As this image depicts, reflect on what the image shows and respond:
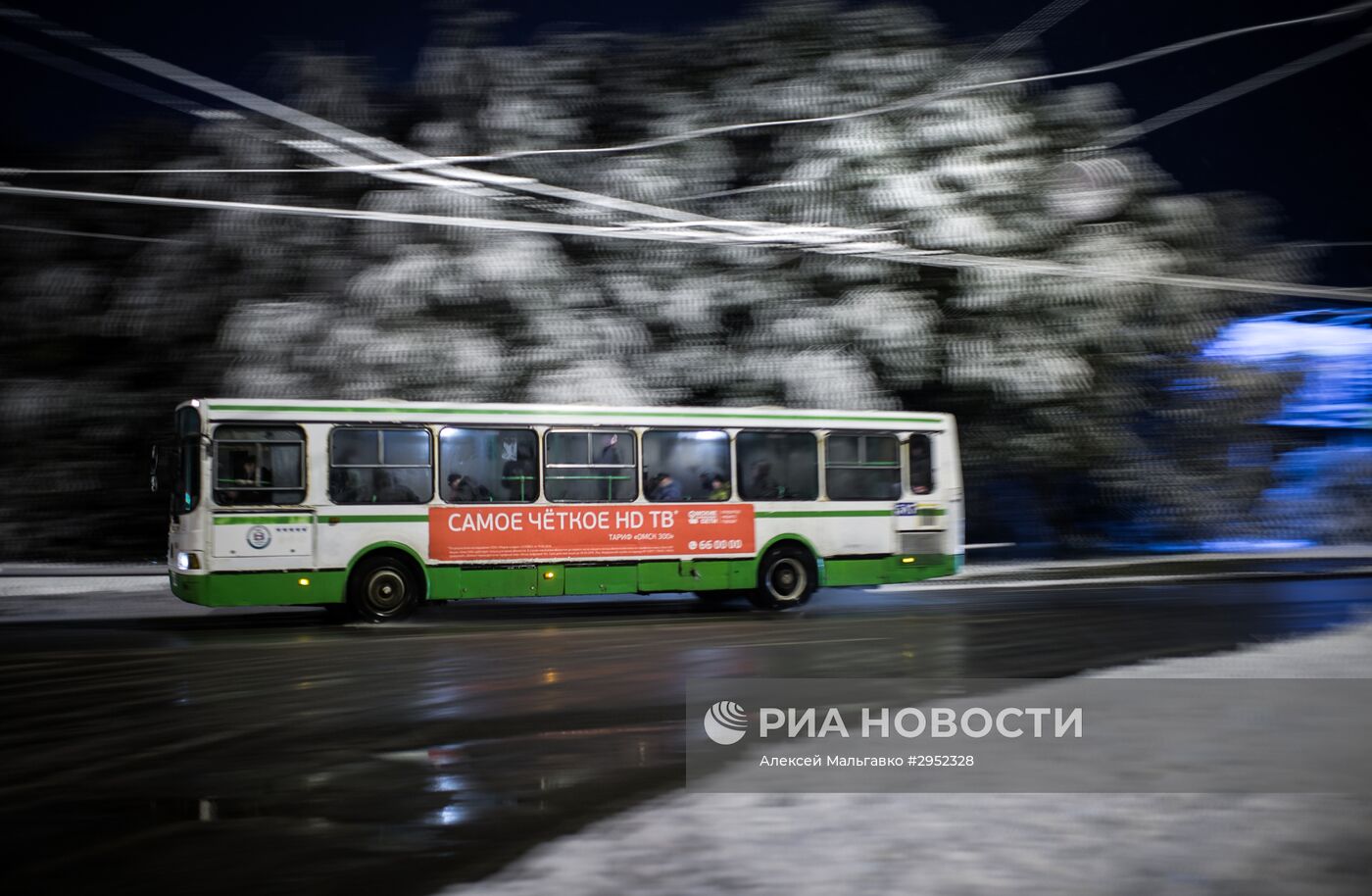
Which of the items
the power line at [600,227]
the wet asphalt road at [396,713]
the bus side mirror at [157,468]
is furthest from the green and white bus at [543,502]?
the power line at [600,227]

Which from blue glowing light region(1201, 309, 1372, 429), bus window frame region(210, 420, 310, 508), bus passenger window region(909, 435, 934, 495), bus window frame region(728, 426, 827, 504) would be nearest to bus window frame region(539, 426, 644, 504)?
bus window frame region(728, 426, 827, 504)

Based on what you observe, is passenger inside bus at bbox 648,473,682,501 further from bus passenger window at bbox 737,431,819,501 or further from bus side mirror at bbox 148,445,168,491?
bus side mirror at bbox 148,445,168,491

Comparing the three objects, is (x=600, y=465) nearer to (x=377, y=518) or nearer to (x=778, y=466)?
(x=778, y=466)

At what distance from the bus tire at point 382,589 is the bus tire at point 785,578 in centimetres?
474

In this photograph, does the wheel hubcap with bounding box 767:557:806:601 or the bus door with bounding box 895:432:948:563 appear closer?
the wheel hubcap with bounding box 767:557:806:601

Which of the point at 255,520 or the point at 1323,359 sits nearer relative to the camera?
the point at 255,520

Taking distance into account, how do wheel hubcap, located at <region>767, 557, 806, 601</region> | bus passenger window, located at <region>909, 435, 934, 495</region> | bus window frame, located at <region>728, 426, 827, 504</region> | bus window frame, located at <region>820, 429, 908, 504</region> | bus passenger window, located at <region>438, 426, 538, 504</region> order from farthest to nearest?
bus passenger window, located at <region>909, 435, 934, 495</region> → bus window frame, located at <region>820, 429, 908, 504</region> → wheel hubcap, located at <region>767, 557, 806, 601</region> → bus window frame, located at <region>728, 426, 827, 504</region> → bus passenger window, located at <region>438, 426, 538, 504</region>

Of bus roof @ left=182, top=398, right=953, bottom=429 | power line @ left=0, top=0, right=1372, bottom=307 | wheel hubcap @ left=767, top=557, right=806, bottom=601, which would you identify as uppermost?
power line @ left=0, top=0, right=1372, bottom=307

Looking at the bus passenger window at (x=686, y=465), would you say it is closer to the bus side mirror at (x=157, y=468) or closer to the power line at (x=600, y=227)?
the power line at (x=600, y=227)

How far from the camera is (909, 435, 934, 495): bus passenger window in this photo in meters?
19.0

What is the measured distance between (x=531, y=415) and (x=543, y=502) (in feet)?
3.73

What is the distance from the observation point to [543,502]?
16.7 m

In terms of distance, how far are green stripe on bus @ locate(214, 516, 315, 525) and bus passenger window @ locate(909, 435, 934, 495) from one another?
27.9 ft

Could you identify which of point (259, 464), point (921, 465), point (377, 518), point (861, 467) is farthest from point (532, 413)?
point (921, 465)
